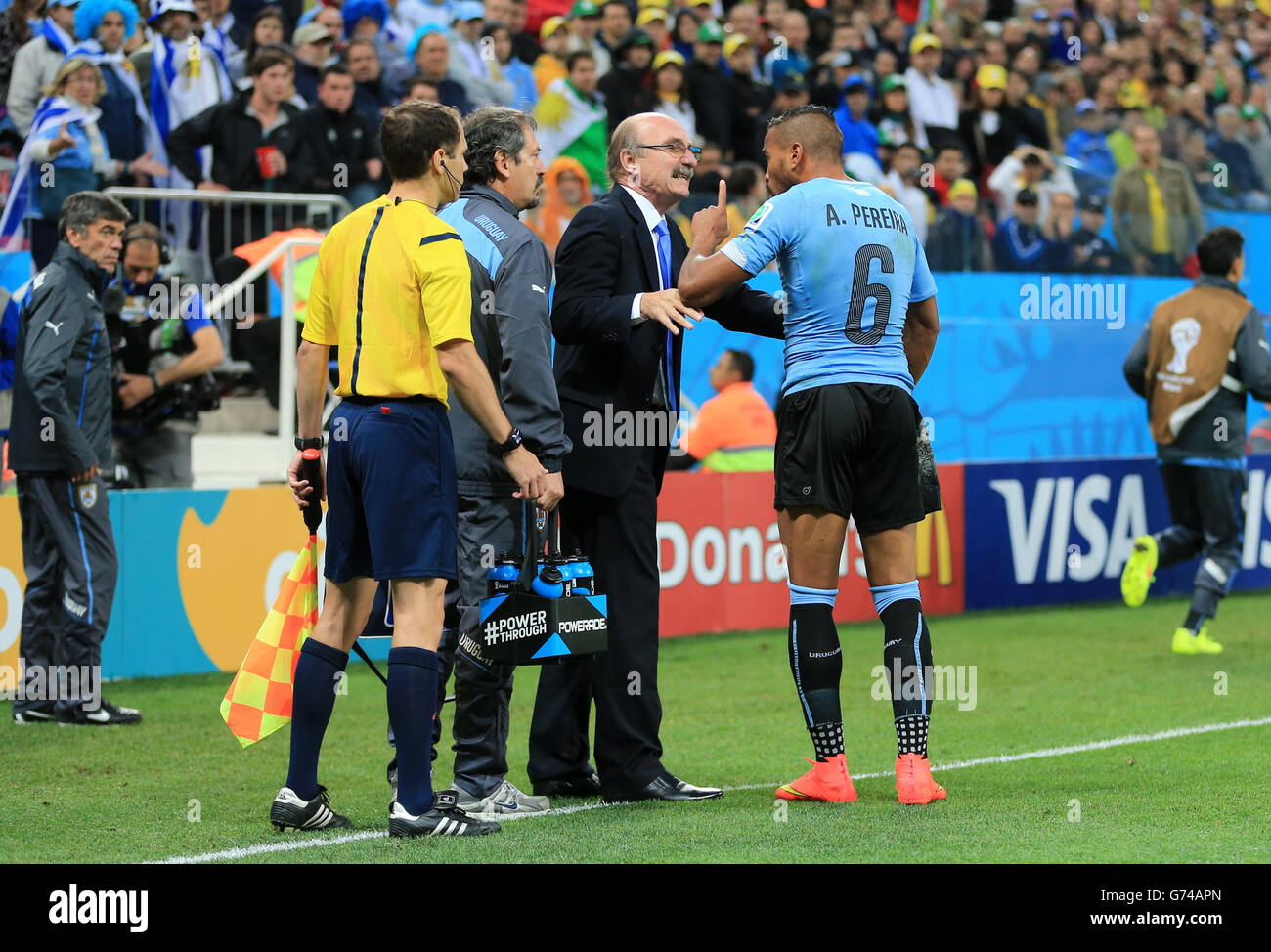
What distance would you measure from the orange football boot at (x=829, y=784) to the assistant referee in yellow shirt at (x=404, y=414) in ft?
3.84

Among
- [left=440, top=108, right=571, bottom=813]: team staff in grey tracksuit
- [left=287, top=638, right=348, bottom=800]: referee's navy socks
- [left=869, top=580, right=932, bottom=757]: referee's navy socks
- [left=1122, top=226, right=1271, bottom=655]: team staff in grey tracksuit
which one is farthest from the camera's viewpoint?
[left=1122, top=226, right=1271, bottom=655]: team staff in grey tracksuit

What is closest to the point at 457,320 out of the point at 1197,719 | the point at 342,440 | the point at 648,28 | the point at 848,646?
the point at 342,440

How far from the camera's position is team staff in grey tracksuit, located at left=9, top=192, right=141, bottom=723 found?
8.24 meters

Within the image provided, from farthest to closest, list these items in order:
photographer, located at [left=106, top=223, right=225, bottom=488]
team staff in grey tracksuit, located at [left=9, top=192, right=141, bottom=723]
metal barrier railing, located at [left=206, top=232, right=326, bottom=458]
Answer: metal barrier railing, located at [left=206, top=232, right=326, bottom=458] → photographer, located at [left=106, top=223, right=225, bottom=488] → team staff in grey tracksuit, located at [left=9, top=192, right=141, bottom=723]

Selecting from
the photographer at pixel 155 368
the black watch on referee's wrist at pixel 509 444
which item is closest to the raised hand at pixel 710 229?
the black watch on referee's wrist at pixel 509 444

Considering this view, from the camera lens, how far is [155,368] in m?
10.9

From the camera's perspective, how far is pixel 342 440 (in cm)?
540

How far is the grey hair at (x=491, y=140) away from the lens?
596 cm

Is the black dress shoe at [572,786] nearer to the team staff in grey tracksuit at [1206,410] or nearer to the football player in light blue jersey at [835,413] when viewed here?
the football player in light blue jersey at [835,413]

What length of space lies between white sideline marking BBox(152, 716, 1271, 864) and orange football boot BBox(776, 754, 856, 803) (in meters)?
0.49

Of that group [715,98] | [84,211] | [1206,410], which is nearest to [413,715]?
[84,211]

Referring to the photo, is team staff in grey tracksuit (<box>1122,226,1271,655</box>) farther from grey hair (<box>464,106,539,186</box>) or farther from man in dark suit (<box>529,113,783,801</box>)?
grey hair (<box>464,106,539,186</box>)

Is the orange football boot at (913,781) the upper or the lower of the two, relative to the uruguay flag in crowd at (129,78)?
lower

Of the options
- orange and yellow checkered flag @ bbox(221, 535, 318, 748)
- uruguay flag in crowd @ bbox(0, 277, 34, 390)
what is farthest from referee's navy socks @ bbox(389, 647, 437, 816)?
uruguay flag in crowd @ bbox(0, 277, 34, 390)
